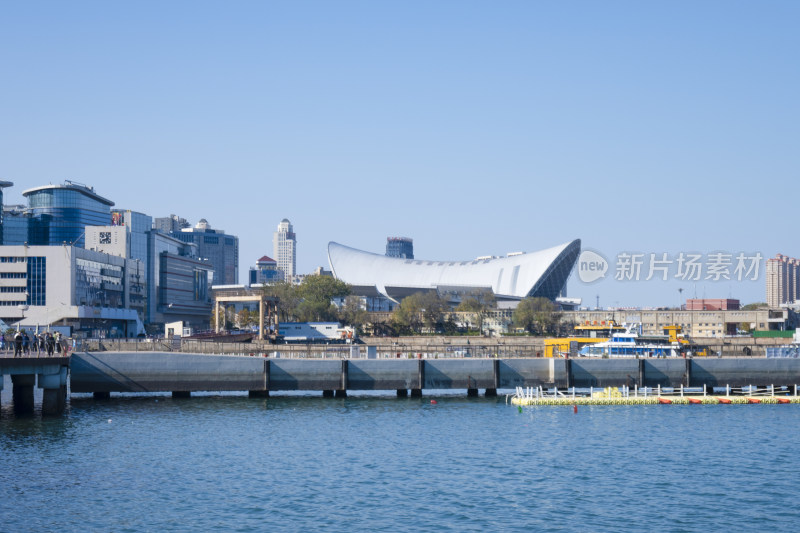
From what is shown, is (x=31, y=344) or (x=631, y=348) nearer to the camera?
(x=31, y=344)

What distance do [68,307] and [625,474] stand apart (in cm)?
10820

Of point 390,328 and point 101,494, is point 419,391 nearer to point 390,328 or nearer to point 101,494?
point 101,494

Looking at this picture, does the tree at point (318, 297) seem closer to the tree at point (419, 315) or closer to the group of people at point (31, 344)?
the tree at point (419, 315)

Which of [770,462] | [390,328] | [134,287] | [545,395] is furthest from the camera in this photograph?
[134,287]

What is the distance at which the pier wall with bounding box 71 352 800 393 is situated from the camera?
64.3 metres

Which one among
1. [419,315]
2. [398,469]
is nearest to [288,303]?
[419,315]

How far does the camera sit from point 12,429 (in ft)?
165

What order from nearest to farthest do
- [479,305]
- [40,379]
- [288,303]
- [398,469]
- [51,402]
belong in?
[398,469] → [51,402] → [40,379] → [479,305] → [288,303]

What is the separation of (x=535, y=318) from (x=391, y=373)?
89.8 metres

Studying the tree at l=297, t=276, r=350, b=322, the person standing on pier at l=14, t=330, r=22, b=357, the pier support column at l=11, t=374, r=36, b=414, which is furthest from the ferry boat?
the tree at l=297, t=276, r=350, b=322

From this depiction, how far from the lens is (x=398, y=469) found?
39.7 m

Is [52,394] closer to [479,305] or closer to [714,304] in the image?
[479,305]

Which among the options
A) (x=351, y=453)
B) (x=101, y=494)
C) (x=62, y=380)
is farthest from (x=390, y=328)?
(x=101, y=494)

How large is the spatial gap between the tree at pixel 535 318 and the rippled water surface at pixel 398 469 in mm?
92789
